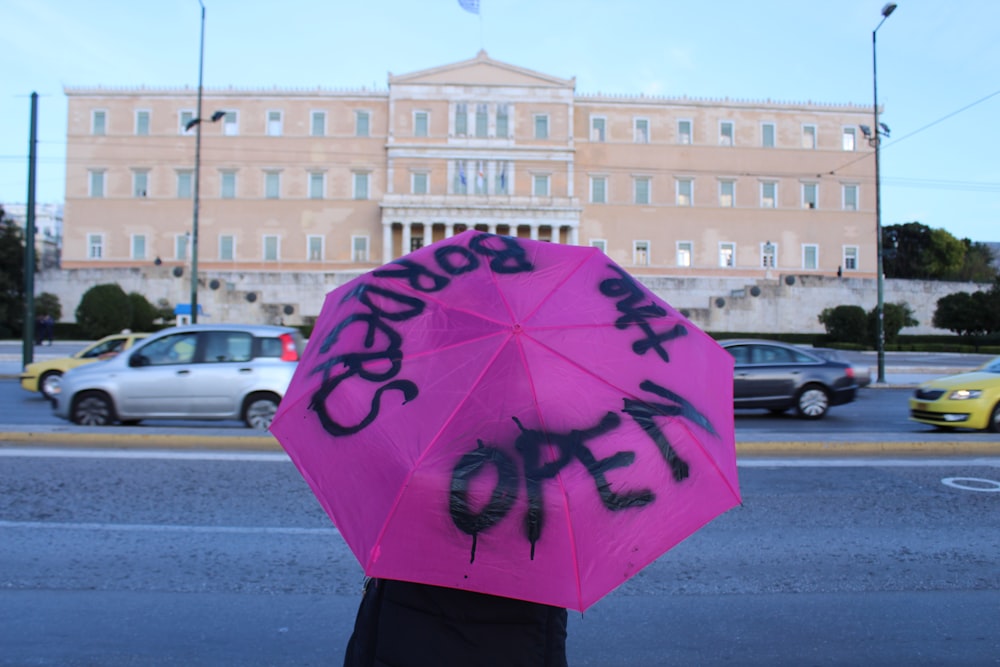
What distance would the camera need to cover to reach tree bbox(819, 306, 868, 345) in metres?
36.2

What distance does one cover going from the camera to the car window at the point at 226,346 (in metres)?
11.0

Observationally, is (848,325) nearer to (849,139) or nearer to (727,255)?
(727,255)

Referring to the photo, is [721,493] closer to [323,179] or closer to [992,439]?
[992,439]

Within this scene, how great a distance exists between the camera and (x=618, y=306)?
2.02 meters

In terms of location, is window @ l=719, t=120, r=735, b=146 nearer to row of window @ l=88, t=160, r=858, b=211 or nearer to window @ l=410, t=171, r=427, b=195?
row of window @ l=88, t=160, r=858, b=211

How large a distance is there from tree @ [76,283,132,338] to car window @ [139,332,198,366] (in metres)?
27.7

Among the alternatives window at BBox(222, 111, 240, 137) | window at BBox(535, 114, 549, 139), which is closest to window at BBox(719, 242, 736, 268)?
window at BBox(535, 114, 549, 139)

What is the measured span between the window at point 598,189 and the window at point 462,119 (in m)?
9.79

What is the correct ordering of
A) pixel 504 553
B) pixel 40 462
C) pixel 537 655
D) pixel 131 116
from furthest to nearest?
pixel 131 116 → pixel 40 462 → pixel 537 655 → pixel 504 553

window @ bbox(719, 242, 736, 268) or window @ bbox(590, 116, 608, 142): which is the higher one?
window @ bbox(590, 116, 608, 142)

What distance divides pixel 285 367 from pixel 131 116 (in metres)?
55.8

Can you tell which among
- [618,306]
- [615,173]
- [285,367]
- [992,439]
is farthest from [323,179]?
[618,306]

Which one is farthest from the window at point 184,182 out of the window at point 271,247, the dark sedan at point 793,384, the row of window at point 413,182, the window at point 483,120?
the dark sedan at point 793,384

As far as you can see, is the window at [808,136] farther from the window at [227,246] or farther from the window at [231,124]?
the window at [227,246]
